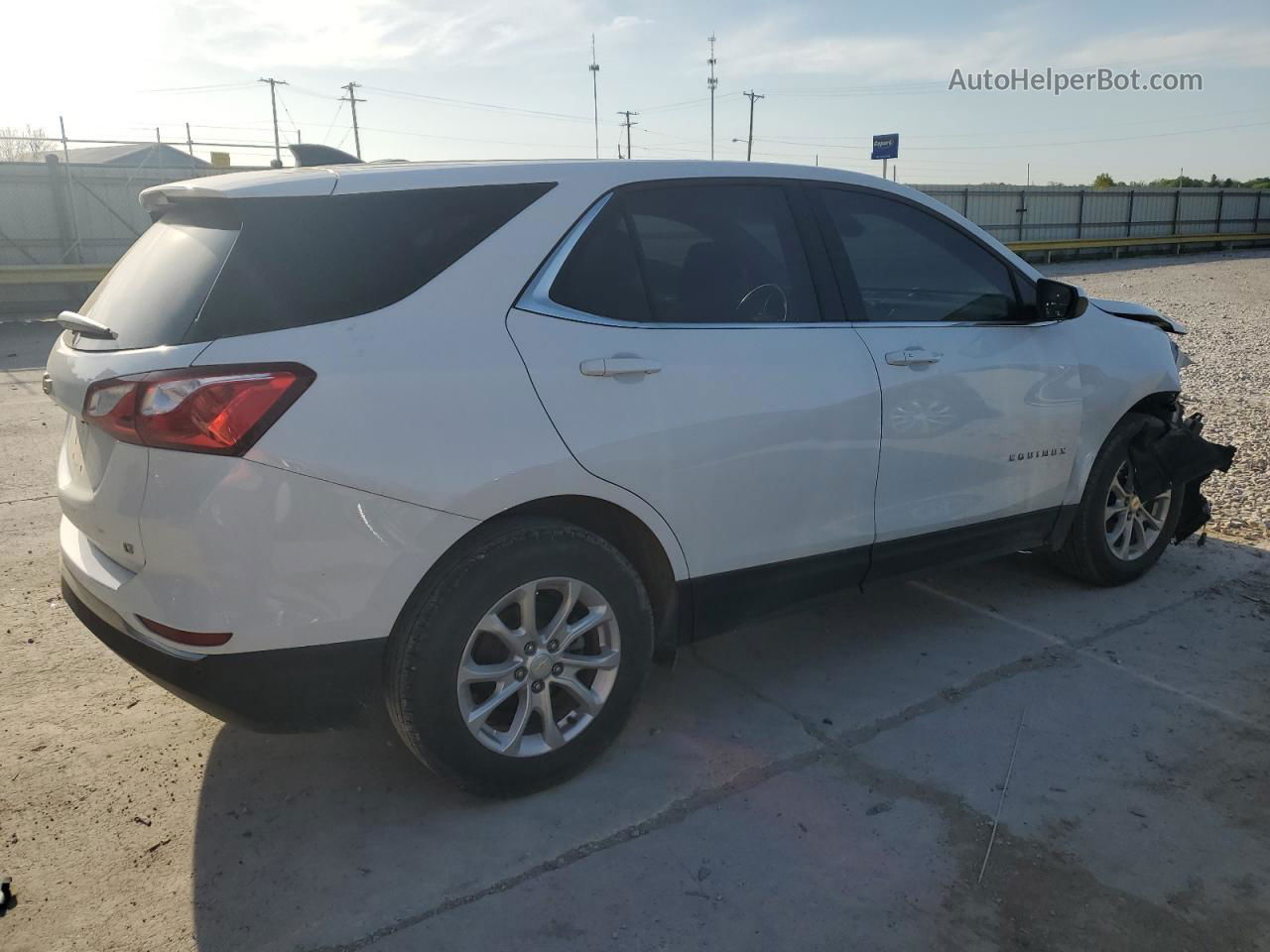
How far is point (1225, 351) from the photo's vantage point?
1219 cm

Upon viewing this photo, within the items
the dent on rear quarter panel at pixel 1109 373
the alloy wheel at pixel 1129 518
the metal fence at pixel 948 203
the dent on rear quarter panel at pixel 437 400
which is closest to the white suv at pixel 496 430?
the dent on rear quarter panel at pixel 437 400

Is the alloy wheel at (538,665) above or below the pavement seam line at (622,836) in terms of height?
above

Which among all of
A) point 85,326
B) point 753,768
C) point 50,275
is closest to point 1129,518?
point 753,768

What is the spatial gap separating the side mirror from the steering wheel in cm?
129

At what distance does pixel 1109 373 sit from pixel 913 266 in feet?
3.81

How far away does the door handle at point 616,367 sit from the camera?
2902 mm

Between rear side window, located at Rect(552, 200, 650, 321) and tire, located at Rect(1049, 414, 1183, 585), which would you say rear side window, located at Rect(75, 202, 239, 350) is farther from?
tire, located at Rect(1049, 414, 1183, 585)

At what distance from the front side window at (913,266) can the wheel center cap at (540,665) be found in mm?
1718

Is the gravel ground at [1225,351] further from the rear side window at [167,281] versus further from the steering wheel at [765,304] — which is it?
the rear side window at [167,281]

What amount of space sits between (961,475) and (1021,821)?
1.41 meters

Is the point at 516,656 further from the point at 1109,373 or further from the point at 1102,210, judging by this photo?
the point at 1102,210

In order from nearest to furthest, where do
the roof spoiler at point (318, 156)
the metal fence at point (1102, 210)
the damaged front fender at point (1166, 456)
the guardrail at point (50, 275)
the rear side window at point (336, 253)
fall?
the rear side window at point (336, 253) → the roof spoiler at point (318, 156) → the damaged front fender at point (1166, 456) → the guardrail at point (50, 275) → the metal fence at point (1102, 210)

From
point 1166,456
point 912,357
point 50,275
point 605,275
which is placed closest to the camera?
point 605,275

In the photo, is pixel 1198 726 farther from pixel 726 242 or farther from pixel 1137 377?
pixel 726 242
